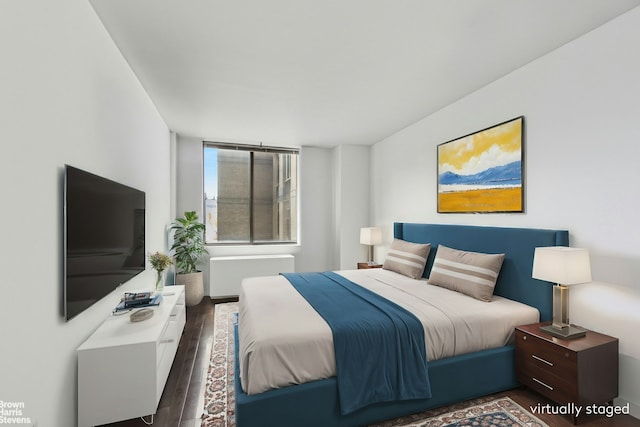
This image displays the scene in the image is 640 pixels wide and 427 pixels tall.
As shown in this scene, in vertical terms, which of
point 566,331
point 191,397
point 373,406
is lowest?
point 191,397

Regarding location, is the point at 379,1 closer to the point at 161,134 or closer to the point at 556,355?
the point at 556,355

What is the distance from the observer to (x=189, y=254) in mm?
4449

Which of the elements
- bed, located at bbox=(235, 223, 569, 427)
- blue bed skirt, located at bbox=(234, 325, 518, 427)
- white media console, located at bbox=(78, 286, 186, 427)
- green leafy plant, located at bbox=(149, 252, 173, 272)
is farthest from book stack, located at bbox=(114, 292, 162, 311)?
blue bed skirt, located at bbox=(234, 325, 518, 427)

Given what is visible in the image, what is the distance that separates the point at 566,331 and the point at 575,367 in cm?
27

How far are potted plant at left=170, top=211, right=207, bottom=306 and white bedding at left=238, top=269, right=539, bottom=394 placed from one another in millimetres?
1875

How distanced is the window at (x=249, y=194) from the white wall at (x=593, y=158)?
Answer: 370 cm

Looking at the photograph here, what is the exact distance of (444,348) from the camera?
2.06m

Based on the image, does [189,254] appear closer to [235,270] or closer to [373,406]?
[235,270]

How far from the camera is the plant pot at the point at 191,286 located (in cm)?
435

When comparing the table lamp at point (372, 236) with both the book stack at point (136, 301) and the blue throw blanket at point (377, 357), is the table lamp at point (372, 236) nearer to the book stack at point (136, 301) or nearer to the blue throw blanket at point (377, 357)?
the blue throw blanket at point (377, 357)

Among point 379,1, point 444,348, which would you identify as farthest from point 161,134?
point 444,348

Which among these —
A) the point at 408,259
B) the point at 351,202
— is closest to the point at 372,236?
the point at 351,202

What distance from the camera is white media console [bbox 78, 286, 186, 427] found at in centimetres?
171

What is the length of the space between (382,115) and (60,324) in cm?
367
